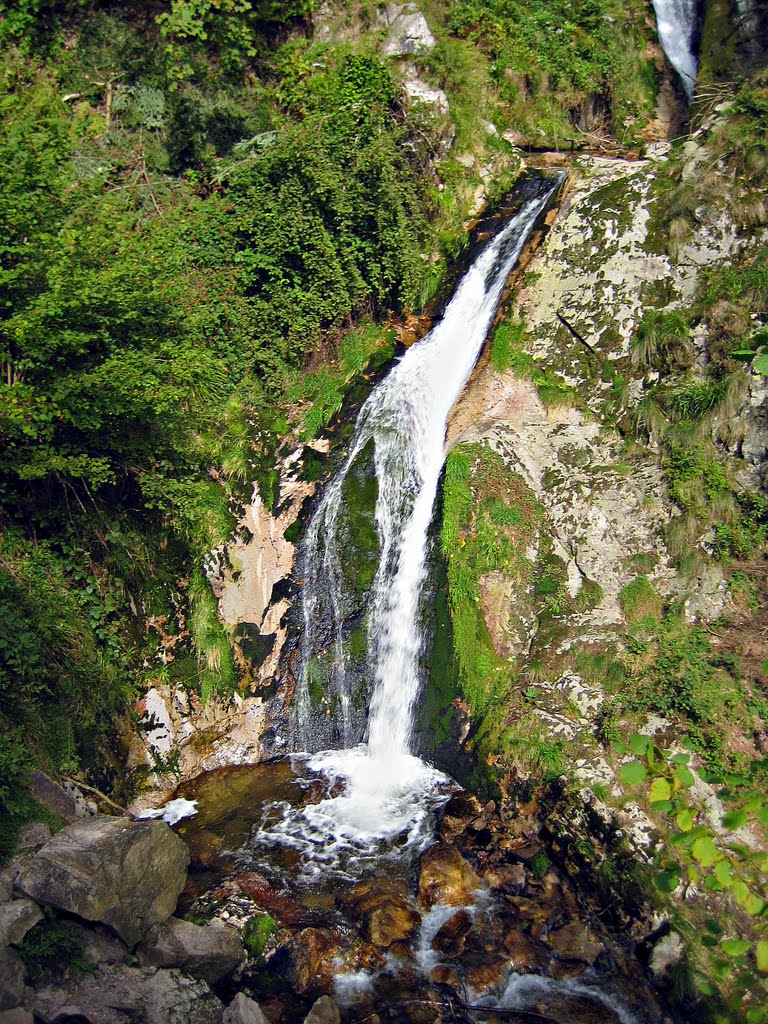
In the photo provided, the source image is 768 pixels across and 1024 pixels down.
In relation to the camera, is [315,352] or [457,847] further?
[315,352]

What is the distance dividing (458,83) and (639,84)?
4.11 metres

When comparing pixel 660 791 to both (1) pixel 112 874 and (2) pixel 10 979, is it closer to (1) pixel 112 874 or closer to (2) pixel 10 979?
(2) pixel 10 979

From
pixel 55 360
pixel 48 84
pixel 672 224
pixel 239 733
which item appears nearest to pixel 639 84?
pixel 672 224

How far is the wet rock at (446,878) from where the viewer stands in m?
7.64

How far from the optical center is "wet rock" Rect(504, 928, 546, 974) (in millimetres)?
6918

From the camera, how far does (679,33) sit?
1530 centimetres

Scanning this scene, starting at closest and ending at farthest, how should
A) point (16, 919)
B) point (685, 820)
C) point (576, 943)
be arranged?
point (685, 820) < point (16, 919) < point (576, 943)

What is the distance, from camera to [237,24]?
13.5m

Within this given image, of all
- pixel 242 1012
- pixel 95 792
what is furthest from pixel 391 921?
pixel 95 792

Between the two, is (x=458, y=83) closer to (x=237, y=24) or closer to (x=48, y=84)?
(x=237, y=24)

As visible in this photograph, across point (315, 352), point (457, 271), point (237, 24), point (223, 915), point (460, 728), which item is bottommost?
point (223, 915)

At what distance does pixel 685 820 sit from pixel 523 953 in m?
5.29

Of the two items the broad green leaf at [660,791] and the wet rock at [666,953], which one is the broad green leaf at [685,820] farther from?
the wet rock at [666,953]

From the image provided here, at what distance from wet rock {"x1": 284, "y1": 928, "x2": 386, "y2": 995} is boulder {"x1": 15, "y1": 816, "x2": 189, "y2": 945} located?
1.27 metres
